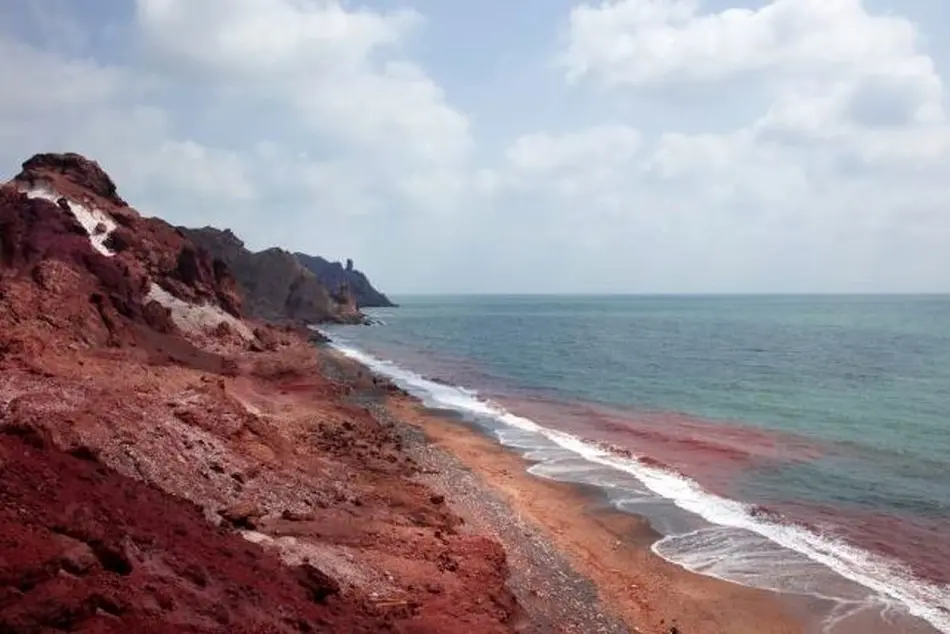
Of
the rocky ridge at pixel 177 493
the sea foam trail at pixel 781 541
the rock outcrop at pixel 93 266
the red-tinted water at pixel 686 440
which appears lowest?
the sea foam trail at pixel 781 541

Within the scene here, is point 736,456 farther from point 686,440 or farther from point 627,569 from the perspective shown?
point 627,569

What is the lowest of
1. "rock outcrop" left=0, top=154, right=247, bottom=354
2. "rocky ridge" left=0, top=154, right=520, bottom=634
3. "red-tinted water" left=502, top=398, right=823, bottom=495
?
"red-tinted water" left=502, top=398, right=823, bottom=495

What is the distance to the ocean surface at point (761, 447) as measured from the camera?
21.2m

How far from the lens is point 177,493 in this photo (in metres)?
17.4

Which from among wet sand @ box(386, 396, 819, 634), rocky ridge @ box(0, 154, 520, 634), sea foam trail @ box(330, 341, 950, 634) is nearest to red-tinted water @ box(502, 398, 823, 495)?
sea foam trail @ box(330, 341, 950, 634)

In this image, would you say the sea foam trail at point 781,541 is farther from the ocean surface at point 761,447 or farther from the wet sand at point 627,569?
the wet sand at point 627,569

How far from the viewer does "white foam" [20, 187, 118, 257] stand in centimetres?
4618

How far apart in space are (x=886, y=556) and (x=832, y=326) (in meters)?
126

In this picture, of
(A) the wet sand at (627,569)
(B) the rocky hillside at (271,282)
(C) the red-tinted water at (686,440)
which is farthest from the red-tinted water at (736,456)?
(B) the rocky hillside at (271,282)

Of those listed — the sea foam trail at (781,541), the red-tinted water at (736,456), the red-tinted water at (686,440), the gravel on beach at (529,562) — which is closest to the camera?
the gravel on beach at (529,562)

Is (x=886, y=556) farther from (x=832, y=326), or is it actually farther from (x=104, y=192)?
(x=832, y=326)

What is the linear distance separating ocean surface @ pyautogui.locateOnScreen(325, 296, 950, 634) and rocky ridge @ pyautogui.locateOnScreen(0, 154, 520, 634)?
856cm

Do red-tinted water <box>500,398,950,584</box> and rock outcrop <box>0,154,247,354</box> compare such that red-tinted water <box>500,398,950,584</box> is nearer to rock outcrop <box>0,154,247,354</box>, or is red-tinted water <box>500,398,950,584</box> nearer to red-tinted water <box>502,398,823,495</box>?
red-tinted water <box>502,398,823,495</box>

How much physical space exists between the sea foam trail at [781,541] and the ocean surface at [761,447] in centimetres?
7
